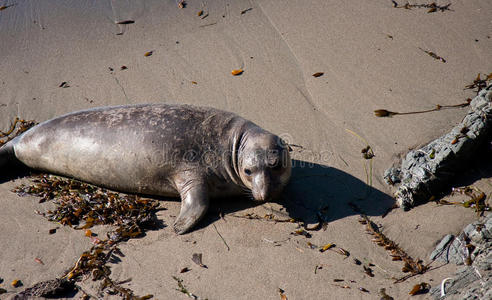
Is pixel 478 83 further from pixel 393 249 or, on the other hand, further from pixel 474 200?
pixel 393 249

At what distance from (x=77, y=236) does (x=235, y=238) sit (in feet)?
4.78

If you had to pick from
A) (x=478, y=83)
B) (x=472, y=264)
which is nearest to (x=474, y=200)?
(x=472, y=264)

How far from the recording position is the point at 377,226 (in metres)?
4.30

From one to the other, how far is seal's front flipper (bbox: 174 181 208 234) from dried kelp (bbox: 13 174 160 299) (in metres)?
0.26

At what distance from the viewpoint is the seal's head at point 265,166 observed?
4473 millimetres

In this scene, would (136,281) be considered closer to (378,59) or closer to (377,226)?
(377,226)

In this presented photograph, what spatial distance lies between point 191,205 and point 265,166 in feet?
2.62

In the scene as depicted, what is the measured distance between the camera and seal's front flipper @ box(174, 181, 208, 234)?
4.35 m

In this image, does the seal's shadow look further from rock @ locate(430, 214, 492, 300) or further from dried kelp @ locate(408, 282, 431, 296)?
dried kelp @ locate(408, 282, 431, 296)

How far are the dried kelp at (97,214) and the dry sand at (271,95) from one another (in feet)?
0.40

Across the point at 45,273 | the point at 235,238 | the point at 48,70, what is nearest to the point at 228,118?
the point at 235,238

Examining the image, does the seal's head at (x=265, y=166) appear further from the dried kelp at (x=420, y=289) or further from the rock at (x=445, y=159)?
the dried kelp at (x=420, y=289)

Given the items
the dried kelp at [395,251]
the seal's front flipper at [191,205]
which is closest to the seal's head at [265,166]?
the seal's front flipper at [191,205]

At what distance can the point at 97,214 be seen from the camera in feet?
15.0
